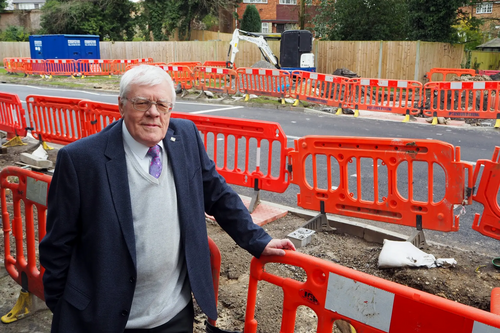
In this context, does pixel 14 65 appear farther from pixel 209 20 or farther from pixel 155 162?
pixel 155 162

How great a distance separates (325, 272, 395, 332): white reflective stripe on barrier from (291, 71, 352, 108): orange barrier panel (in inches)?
538

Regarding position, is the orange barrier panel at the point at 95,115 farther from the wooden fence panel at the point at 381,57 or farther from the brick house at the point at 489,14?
the brick house at the point at 489,14

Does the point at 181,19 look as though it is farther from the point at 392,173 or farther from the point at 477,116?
the point at 392,173

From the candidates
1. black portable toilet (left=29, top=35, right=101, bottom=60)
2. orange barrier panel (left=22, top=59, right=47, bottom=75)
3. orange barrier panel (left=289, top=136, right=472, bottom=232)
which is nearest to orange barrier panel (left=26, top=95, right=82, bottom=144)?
orange barrier panel (left=289, top=136, right=472, bottom=232)

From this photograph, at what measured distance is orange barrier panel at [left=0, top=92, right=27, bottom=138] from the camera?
965 centimetres

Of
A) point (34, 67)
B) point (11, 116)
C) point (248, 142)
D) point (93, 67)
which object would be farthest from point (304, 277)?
point (34, 67)

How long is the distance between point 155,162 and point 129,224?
0.33 metres

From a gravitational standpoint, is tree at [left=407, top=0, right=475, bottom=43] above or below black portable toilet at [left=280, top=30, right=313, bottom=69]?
above

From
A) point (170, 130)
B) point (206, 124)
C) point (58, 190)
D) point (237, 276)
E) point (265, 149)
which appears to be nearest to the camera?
point (58, 190)

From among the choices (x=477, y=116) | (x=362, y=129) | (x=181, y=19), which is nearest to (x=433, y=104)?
(x=477, y=116)

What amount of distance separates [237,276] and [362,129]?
8656 millimetres

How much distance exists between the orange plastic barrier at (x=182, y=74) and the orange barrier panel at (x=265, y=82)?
2684mm

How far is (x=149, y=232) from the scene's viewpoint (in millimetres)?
2150

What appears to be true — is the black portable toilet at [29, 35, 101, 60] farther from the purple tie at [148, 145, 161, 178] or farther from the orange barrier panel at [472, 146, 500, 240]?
the purple tie at [148, 145, 161, 178]
